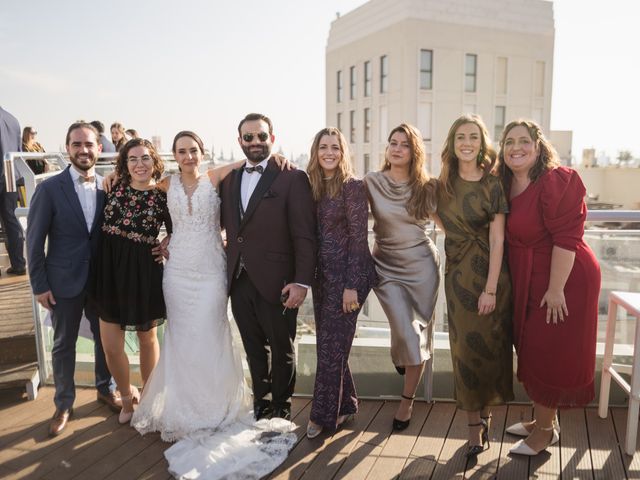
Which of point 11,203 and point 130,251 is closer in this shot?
point 130,251

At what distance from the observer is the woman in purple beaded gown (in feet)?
10.2

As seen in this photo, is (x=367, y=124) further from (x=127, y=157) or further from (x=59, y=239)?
(x=59, y=239)

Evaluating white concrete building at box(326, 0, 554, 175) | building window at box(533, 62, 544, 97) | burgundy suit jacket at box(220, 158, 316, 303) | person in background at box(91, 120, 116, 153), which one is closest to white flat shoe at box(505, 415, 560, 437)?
burgundy suit jacket at box(220, 158, 316, 303)

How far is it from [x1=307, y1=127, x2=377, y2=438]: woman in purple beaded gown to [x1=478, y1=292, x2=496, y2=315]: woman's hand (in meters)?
0.67

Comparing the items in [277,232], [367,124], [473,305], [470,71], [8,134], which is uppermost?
[470,71]

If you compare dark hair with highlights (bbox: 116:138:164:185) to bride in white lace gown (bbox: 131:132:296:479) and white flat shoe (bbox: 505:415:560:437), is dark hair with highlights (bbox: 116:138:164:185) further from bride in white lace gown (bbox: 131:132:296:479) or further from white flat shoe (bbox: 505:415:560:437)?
white flat shoe (bbox: 505:415:560:437)

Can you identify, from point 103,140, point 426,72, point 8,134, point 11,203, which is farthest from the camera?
point 426,72

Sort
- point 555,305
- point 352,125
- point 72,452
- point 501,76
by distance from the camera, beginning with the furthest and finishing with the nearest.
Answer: point 352,125
point 501,76
point 72,452
point 555,305

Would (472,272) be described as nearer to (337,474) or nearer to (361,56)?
(337,474)

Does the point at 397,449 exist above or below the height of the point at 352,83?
below

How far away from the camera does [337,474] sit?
113 inches

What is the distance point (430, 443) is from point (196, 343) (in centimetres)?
160

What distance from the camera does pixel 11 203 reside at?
5879 millimetres

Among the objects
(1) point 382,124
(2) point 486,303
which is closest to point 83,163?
(2) point 486,303
